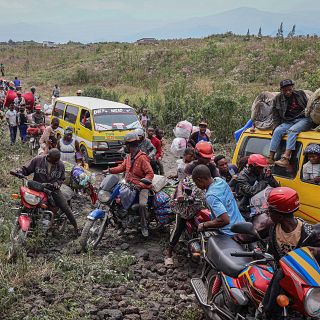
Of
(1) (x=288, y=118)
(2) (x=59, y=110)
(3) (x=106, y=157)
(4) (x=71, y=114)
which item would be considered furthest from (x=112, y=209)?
(2) (x=59, y=110)

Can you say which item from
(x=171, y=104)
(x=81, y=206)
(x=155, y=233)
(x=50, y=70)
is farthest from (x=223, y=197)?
(x=50, y=70)

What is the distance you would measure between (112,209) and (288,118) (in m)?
2.97

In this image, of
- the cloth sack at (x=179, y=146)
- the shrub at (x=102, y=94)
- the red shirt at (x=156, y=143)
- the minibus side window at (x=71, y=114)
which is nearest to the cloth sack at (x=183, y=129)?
the cloth sack at (x=179, y=146)

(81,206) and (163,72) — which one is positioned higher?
(163,72)

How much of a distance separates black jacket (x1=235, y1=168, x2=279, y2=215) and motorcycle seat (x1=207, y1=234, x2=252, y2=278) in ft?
4.47

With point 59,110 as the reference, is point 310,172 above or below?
above

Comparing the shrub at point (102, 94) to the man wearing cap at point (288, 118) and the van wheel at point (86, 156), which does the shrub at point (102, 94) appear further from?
the man wearing cap at point (288, 118)

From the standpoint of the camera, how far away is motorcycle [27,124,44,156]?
43.3 ft

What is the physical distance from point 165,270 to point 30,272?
1.83 meters

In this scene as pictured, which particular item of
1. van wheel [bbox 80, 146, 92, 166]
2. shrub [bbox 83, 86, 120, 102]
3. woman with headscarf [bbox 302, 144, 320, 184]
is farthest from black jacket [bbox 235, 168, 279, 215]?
shrub [bbox 83, 86, 120, 102]

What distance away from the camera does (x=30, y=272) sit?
5.24 metres

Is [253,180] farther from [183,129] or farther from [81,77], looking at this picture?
Result: [81,77]

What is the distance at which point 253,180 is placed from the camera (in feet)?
18.6

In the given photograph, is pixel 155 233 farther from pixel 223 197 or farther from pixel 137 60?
pixel 137 60
